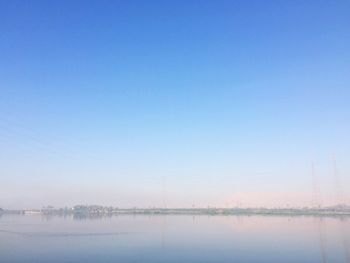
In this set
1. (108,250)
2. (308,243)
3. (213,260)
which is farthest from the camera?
(308,243)

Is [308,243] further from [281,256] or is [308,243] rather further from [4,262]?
[4,262]

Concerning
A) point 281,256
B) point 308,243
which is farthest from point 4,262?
point 308,243

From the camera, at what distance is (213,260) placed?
115ft

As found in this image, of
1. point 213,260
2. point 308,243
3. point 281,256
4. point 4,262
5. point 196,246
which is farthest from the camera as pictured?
point 308,243

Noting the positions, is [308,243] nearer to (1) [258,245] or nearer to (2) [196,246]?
(1) [258,245]

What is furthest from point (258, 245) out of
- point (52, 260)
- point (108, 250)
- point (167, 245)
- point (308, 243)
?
point (52, 260)

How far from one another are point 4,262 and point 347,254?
34584mm

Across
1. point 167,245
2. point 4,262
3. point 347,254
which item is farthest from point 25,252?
point 347,254

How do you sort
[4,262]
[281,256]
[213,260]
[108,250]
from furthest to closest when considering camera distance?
[108,250] → [281,256] → [213,260] → [4,262]

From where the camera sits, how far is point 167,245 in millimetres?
46938

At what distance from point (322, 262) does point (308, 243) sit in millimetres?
15638

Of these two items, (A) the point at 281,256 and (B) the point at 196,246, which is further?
(B) the point at 196,246

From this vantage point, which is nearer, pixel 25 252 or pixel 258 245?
pixel 25 252

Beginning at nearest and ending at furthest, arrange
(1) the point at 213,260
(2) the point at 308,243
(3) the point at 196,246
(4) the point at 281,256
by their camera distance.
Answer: (1) the point at 213,260 → (4) the point at 281,256 → (3) the point at 196,246 → (2) the point at 308,243
